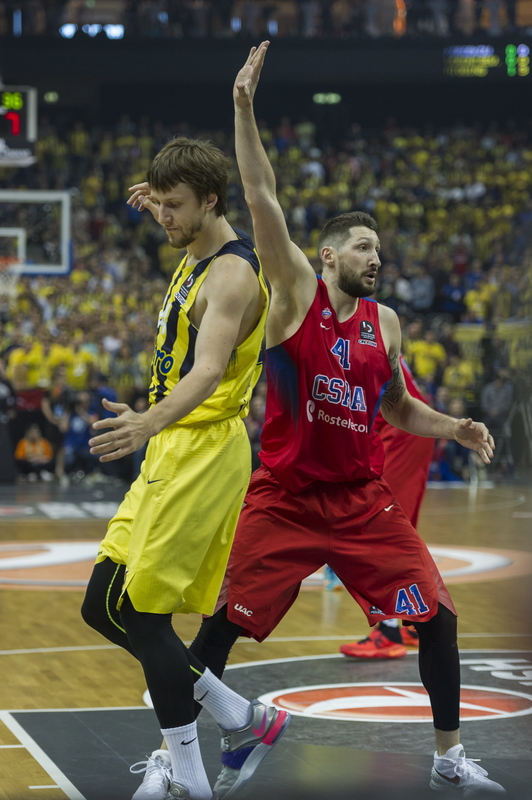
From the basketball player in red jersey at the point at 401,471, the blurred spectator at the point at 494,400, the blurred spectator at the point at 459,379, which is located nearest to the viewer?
the basketball player in red jersey at the point at 401,471

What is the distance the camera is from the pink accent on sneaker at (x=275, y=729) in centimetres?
392

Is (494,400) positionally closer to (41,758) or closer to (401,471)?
(401,471)

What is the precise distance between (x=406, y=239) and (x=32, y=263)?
10.0m

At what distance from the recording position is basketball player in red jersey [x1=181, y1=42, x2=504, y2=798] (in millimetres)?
3910

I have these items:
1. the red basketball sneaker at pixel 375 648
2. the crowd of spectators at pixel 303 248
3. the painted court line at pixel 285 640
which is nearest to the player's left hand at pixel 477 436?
the red basketball sneaker at pixel 375 648

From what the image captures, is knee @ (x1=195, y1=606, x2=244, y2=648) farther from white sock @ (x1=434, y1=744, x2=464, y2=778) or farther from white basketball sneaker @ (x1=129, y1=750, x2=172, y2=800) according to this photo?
white sock @ (x1=434, y1=744, x2=464, y2=778)

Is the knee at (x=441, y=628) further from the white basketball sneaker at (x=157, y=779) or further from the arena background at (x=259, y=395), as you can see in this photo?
the white basketball sneaker at (x=157, y=779)

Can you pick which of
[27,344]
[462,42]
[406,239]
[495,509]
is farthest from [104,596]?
[462,42]

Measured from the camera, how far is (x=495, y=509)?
13805 mm

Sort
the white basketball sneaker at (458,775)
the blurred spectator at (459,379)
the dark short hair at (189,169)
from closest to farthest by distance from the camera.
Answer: the dark short hair at (189,169)
the white basketball sneaker at (458,775)
the blurred spectator at (459,379)

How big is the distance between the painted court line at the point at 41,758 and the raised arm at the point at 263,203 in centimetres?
184

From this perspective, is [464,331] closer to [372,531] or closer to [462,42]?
[462,42]

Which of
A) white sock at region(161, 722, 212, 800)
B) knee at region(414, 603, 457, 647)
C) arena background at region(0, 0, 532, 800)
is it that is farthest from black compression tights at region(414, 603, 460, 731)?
white sock at region(161, 722, 212, 800)

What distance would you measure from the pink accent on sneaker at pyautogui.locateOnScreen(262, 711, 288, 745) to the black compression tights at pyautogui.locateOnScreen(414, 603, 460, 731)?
0.52 meters
